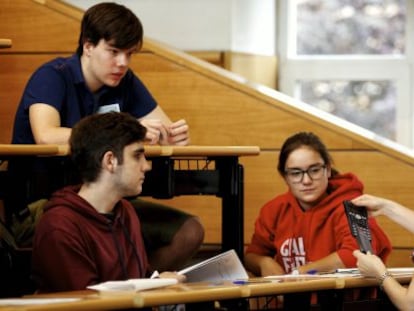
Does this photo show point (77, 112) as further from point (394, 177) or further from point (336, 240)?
point (394, 177)

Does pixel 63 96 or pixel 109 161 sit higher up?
pixel 63 96

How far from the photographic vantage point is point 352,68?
20.4 feet

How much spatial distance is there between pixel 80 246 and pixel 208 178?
78cm

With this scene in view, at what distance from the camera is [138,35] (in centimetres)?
404

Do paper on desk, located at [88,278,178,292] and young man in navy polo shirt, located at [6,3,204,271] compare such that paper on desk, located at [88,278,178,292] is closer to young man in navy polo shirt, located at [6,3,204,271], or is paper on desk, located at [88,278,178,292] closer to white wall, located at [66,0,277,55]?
young man in navy polo shirt, located at [6,3,204,271]

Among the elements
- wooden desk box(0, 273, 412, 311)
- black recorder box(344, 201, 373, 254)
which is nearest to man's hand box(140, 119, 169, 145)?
black recorder box(344, 201, 373, 254)

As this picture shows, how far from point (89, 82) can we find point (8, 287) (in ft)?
2.67

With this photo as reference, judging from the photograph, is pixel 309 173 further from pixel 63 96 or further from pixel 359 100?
pixel 359 100

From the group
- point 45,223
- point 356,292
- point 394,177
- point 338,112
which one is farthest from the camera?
point 338,112

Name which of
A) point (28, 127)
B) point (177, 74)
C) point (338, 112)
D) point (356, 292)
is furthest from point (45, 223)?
point (338, 112)

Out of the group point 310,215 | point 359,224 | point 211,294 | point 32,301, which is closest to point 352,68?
point 310,215

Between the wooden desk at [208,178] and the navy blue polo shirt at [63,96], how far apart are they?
1.24ft

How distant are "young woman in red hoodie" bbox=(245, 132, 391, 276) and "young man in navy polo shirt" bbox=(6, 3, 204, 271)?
13.7 inches

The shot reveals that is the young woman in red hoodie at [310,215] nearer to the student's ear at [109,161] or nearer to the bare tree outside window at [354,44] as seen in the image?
the student's ear at [109,161]
